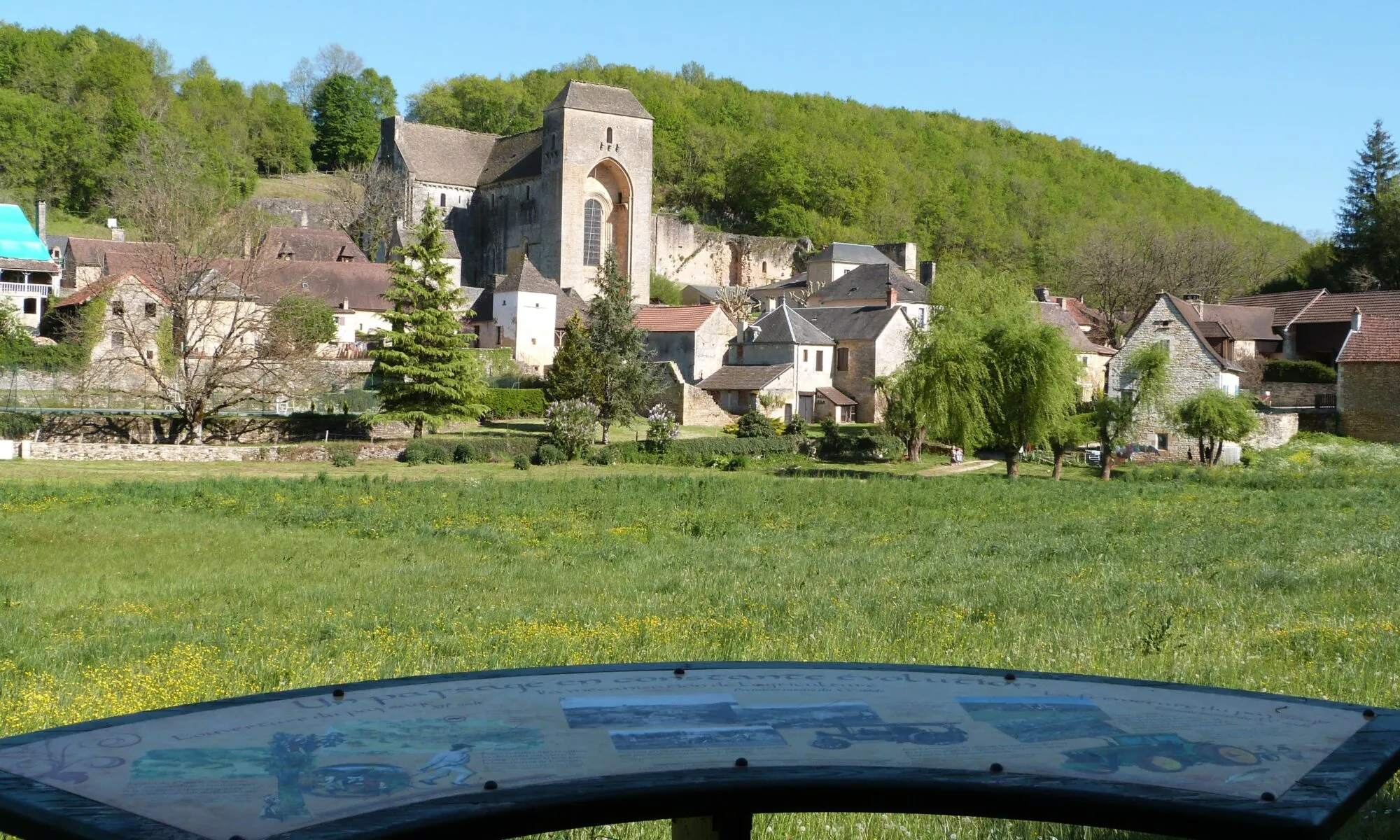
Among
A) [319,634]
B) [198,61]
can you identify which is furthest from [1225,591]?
[198,61]

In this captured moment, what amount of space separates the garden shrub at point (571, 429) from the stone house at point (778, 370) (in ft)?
48.1

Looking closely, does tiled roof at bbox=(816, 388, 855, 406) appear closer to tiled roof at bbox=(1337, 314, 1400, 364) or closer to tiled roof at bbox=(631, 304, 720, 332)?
tiled roof at bbox=(631, 304, 720, 332)

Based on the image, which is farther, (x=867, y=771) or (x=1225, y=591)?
(x=1225, y=591)

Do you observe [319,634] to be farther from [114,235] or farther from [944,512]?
[114,235]

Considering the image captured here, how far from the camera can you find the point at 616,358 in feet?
154

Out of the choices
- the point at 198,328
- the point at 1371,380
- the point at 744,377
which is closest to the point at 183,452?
the point at 198,328

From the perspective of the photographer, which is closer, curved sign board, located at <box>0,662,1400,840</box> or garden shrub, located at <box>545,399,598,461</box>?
curved sign board, located at <box>0,662,1400,840</box>

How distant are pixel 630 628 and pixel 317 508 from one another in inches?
570

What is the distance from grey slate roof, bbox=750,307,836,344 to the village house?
33.7 metres

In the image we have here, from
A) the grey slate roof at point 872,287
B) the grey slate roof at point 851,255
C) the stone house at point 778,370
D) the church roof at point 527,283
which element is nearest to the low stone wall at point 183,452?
the stone house at point 778,370

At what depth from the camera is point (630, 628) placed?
9836mm

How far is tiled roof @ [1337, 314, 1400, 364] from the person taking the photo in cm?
4522

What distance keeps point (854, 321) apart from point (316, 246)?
3530 centimetres

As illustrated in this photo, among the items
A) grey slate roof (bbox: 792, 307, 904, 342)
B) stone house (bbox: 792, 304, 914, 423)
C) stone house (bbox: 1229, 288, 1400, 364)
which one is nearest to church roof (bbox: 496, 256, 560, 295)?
grey slate roof (bbox: 792, 307, 904, 342)
